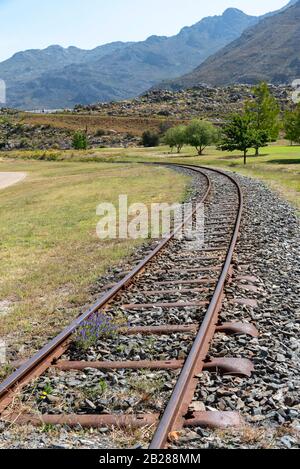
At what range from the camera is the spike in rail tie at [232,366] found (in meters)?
5.98

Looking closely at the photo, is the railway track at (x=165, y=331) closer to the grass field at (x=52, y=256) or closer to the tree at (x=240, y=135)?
the grass field at (x=52, y=256)

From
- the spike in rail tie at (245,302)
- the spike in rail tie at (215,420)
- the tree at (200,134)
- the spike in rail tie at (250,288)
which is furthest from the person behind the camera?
the tree at (200,134)

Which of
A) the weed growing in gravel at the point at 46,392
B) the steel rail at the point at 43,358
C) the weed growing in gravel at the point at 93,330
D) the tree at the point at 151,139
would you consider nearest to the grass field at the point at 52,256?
the steel rail at the point at 43,358

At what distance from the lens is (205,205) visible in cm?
2077

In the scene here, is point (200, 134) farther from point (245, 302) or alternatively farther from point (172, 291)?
point (245, 302)

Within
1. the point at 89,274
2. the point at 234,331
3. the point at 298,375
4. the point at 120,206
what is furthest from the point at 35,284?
the point at 120,206

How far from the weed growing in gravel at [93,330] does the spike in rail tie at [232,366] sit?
160 centimetres

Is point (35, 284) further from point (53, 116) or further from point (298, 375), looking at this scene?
point (53, 116)

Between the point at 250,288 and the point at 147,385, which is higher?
the point at 250,288

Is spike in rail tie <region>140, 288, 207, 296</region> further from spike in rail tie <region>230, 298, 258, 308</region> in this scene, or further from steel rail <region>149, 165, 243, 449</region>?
spike in rail tie <region>230, 298, 258, 308</region>

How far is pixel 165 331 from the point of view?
740 centimetres

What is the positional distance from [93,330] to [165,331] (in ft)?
3.15

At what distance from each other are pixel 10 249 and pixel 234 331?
10.4 m

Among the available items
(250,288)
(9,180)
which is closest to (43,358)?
(250,288)
